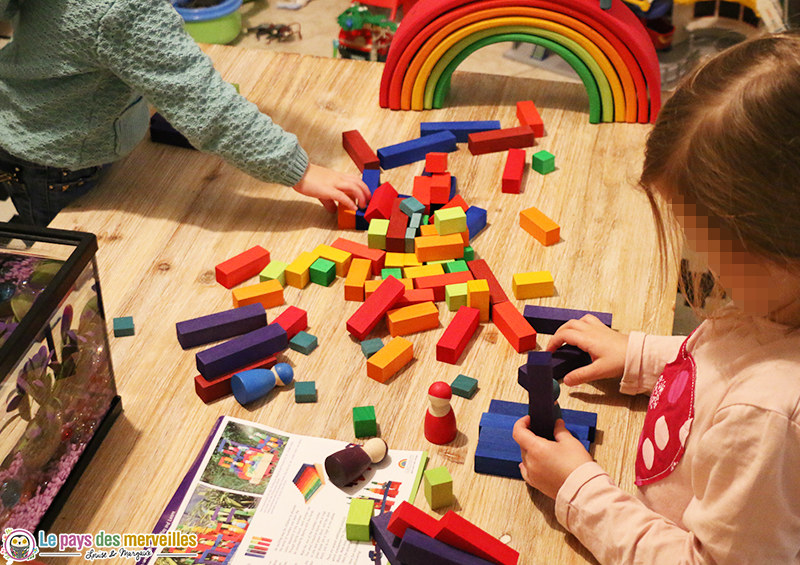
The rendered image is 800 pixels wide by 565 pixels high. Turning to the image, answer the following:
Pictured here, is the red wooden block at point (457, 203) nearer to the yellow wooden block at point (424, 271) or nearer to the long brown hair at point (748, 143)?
the yellow wooden block at point (424, 271)

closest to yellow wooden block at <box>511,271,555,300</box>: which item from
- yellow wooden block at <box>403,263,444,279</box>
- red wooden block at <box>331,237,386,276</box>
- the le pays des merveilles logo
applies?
yellow wooden block at <box>403,263,444,279</box>

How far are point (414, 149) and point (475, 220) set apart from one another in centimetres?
27

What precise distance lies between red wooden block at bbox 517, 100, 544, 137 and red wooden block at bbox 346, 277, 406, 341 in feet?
1.94

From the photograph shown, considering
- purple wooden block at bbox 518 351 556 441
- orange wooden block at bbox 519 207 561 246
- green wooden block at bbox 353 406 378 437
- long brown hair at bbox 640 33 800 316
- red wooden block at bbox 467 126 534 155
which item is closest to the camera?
long brown hair at bbox 640 33 800 316

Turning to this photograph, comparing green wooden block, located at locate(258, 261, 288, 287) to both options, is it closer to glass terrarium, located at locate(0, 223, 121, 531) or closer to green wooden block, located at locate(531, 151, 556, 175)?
glass terrarium, located at locate(0, 223, 121, 531)

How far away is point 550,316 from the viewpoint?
48.2 inches

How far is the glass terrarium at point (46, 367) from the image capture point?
0.87 m

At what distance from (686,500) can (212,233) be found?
0.94 metres

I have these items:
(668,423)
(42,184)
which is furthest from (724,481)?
(42,184)

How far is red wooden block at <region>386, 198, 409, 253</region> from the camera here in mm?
1373

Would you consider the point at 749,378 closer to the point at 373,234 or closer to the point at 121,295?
the point at 373,234

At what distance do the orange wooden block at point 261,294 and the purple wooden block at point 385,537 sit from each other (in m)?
0.46

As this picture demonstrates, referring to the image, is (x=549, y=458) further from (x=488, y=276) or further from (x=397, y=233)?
(x=397, y=233)

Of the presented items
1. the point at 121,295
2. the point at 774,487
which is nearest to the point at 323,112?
the point at 121,295
